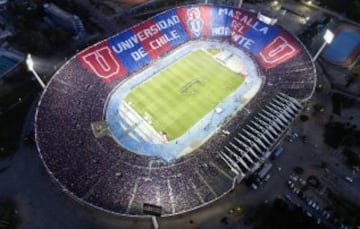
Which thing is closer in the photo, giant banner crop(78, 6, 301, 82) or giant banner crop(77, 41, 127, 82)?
giant banner crop(77, 41, 127, 82)

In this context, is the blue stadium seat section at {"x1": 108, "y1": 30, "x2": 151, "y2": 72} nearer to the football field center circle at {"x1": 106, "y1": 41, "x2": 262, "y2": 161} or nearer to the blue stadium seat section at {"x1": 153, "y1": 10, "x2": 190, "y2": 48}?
the football field center circle at {"x1": 106, "y1": 41, "x2": 262, "y2": 161}

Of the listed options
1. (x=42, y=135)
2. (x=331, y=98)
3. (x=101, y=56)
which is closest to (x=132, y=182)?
(x=42, y=135)

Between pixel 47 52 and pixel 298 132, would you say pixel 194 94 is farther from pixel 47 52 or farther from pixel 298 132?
pixel 47 52

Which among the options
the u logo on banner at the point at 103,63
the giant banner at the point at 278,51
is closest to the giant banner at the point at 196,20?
the giant banner at the point at 278,51

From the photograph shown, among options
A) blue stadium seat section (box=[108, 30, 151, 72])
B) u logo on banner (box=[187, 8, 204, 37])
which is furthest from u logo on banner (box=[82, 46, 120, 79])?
u logo on banner (box=[187, 8, 204, 37])

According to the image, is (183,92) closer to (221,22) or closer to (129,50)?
(129,50)

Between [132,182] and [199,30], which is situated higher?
[199,30]

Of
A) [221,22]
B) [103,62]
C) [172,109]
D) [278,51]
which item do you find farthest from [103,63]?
[278,51]
